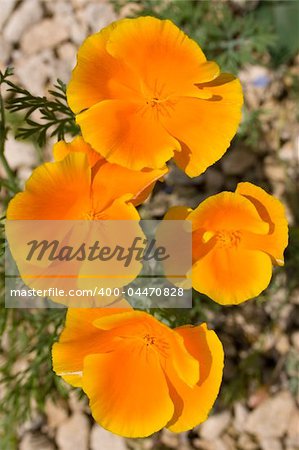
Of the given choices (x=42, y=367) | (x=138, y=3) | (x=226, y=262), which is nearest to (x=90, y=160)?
(x=226, y=262)

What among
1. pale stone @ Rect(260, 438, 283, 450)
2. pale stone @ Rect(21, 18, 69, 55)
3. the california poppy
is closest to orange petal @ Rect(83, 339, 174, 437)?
the california poppy

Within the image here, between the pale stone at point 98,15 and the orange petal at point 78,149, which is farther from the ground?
the orange petal at point 78,149

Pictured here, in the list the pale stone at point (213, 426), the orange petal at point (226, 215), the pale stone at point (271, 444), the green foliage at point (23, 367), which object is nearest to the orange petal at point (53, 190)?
the orange petal at point (226, 215)

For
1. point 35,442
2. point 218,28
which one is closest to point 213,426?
point 35,442

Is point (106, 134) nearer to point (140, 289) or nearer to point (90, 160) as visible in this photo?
point (90, 160)

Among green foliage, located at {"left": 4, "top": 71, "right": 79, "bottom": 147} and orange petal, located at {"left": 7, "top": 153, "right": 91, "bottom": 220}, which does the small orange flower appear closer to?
orange petal, located at {"left": 7, "top": 153, "right": 91, "bottom": 220}

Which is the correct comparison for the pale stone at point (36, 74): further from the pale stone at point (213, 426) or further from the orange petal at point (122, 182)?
the pale stone at point (213, 426)

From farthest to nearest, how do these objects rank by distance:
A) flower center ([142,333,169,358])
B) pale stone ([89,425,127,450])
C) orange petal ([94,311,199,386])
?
pale stone ([89,425,127,450]), flower center ([142,333,169,358]), orange petal ([94,311,199,386])
